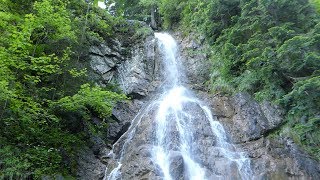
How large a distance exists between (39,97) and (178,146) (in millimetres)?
6136

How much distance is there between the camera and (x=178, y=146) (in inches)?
498

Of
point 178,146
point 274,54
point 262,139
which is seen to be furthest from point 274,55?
point 178,146

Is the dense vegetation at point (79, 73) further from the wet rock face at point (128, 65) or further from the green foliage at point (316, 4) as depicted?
the wet rock face at point (128, 65)

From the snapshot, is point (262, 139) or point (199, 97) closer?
point (262, 139)

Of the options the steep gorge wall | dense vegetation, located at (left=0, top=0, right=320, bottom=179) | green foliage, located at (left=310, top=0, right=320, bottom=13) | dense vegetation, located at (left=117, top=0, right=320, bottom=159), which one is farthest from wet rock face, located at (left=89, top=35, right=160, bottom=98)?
green foliage, located at (left=310, top=0, right=320, bottom=13)

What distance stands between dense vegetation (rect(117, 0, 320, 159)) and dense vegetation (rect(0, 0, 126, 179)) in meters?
6.30

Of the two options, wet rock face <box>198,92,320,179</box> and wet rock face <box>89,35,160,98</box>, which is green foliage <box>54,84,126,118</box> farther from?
wet rock face <box>198,92,320,179</box>

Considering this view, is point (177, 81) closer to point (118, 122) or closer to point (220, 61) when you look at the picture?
point (220, 61)

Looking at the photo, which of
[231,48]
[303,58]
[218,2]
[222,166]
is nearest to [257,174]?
[222,166]

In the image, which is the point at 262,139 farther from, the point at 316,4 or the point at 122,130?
the point at 316,4

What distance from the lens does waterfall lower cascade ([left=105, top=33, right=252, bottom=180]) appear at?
11484 millimetres

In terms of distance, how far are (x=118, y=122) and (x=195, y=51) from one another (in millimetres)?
7923

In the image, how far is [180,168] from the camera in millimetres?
11477

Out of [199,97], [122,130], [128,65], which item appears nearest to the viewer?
[122,130]
